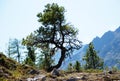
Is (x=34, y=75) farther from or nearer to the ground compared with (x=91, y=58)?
nearer to the ground

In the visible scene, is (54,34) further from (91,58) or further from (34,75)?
(91,58)

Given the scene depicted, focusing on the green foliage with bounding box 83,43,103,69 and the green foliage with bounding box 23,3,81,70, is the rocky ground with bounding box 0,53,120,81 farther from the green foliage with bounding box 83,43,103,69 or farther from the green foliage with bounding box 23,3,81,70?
the green foliage with bounding box 83,43,103,69

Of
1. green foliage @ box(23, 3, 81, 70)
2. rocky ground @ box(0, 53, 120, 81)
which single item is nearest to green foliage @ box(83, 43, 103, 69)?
green foliage @ box(23, 3, 81, 70)

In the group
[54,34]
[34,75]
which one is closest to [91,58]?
[54,34]

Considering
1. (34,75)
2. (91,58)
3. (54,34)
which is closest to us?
(34,75)

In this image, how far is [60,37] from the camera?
46438 millimetres

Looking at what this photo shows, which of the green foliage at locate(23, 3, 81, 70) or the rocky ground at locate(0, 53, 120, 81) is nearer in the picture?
the rocky ground at locate(0, 53, 120, 81)

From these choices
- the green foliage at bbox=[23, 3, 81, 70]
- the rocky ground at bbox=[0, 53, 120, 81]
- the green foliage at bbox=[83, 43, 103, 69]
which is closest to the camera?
the rocky ground at bbox=[0, 53, 120, 81]

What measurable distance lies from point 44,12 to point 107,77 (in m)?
32.6

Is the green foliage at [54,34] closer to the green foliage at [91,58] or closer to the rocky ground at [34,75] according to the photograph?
the rocky ground at [34,75]

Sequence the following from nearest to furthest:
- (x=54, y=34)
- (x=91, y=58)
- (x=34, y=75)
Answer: (x=34, y=75) → (x=54, y=34) → (x=91, y=58)

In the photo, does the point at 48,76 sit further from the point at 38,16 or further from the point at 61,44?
the point at 38,16

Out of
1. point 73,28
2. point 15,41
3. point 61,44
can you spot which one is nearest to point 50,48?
point 61,44

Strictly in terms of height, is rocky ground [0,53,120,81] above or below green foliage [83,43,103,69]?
below
